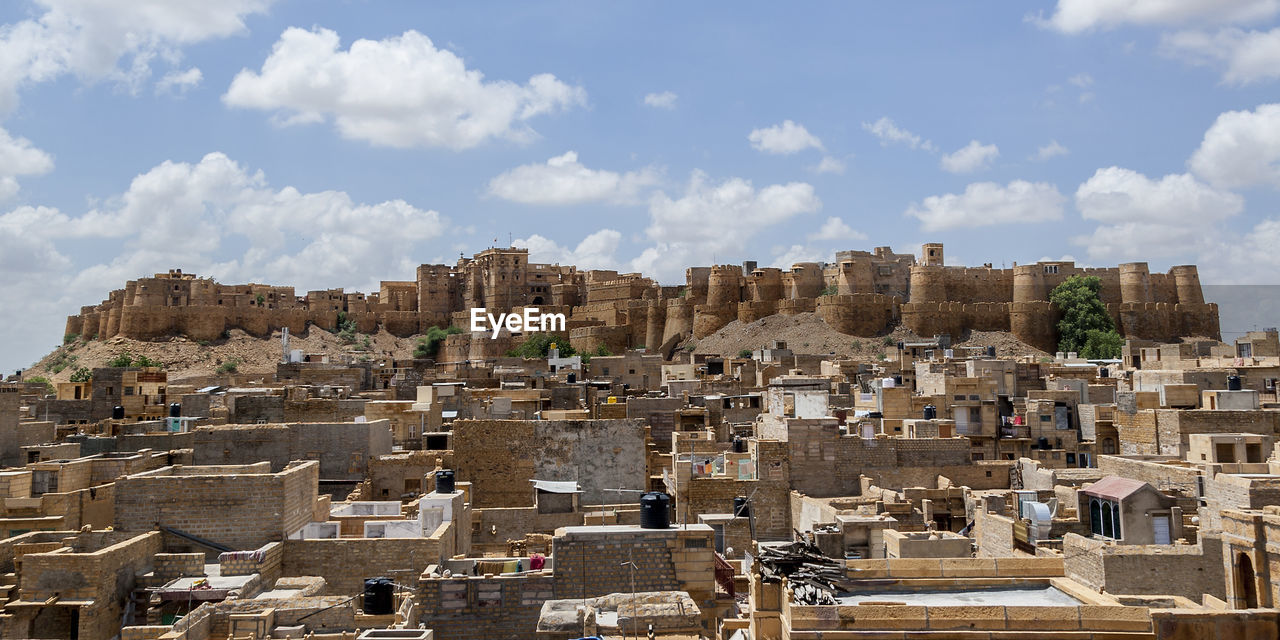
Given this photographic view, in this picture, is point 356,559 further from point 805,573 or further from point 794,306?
point 794,306

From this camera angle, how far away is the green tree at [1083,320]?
5553cm

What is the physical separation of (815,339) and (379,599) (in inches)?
1956

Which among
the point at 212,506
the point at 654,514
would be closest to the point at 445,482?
the point at 212,506

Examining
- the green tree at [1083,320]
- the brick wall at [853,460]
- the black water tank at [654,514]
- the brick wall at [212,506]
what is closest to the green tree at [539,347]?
the green tree at [1083,320]

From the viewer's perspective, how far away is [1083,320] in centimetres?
5891

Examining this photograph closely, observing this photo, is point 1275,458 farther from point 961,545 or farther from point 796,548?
point 796,548

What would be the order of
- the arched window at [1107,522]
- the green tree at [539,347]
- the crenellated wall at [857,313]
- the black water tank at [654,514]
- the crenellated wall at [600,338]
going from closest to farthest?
the black water tank at [654,514], the arched window at [1107,522], the green tree at [539,347], the crenellated wall at [857,313], the crenellated wall at [600,338]

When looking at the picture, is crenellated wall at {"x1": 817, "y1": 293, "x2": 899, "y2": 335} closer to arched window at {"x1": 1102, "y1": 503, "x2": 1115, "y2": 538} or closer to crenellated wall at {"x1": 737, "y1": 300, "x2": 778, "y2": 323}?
crenellated wall at {"x1": 737, "y1": 300, "x2": 778, "y2": 323}

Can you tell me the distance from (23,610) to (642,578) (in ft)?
17.9

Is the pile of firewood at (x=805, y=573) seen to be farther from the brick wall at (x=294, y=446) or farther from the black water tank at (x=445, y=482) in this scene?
the brick wall at (x=294, y=446)

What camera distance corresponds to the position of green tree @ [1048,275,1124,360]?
55.5m

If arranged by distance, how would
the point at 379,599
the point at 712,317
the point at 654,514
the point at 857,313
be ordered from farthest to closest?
1. the point at 712,317
2. the point at 857,313
3. the point at 654,514
4. the point at 379,599

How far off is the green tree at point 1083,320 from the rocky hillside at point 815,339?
1934 mm

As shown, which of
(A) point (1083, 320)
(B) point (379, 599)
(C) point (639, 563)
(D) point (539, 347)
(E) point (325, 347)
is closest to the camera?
(B) point (379, 599)
